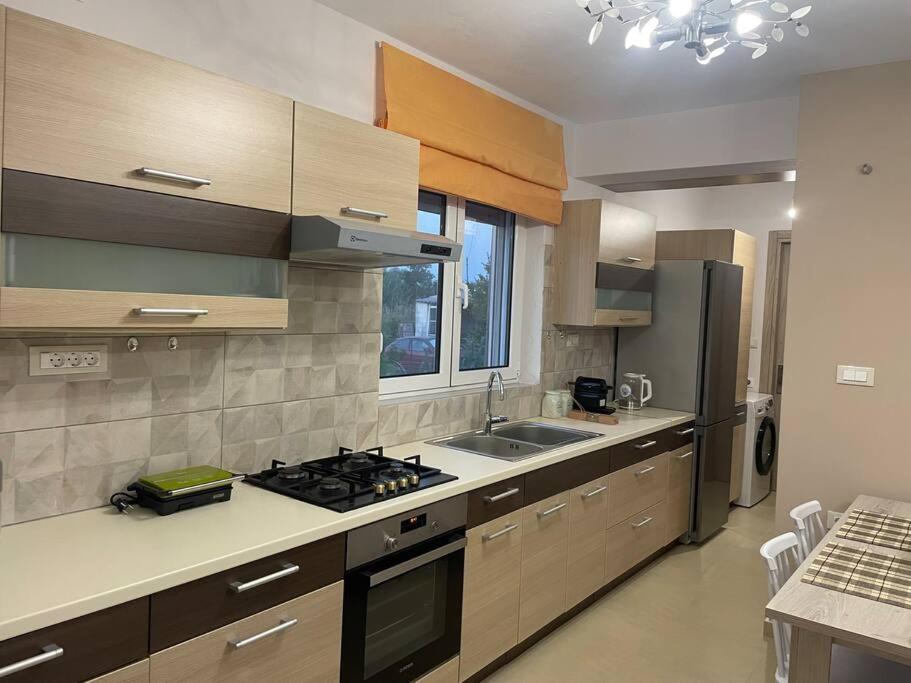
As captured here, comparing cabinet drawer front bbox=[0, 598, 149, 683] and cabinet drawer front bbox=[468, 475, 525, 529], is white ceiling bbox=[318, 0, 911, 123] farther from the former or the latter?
cabinet drawer front bbox=[0, 598, 149, 683]

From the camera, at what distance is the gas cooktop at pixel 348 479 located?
2100 millimetres

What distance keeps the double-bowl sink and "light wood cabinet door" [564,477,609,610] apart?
0.25 metres

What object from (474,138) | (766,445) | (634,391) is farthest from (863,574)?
(766,445)

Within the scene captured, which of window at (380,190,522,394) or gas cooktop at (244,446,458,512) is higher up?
window at (380,190,522,394)

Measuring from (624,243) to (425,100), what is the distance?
1.66m

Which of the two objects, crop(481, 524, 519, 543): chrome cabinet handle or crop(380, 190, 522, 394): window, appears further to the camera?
crop(380, 190, 522, 394): window

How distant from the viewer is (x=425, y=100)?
2.97 metres

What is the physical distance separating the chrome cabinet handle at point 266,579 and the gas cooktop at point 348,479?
25 cm

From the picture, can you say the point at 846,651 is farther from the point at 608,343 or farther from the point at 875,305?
the point at 608,343

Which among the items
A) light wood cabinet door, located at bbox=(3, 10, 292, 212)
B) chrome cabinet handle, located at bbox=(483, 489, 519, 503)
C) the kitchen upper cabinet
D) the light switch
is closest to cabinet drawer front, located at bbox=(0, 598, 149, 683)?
light wood cabinet door, located at bbox=(3, 10, 292, 212)

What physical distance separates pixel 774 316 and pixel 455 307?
3620 millimetres

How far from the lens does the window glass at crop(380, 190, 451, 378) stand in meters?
3.14

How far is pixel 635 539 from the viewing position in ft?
12.1

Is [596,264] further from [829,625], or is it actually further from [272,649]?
[272,649]
